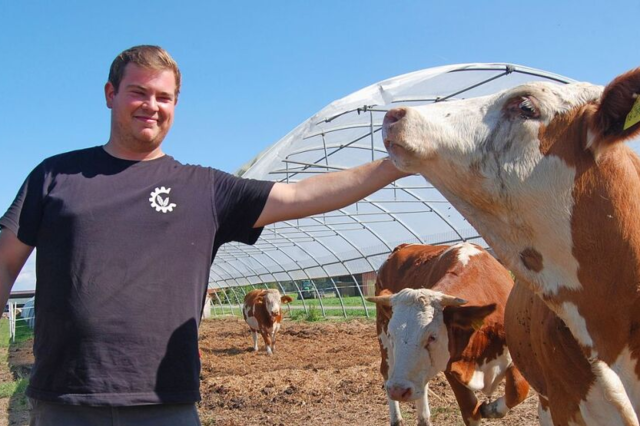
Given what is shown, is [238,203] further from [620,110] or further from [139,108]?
[620,110]

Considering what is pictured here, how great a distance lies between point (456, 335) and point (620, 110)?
3.28 metres

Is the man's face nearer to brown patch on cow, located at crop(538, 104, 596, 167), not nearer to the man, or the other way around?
the man

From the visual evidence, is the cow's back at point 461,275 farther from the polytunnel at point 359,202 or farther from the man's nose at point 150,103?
the man's nose at point 150,103

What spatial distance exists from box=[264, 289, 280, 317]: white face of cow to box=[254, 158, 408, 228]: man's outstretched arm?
1421 centimetres

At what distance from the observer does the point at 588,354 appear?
8.05ft

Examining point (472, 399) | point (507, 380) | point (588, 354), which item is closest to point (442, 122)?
point (588, 354)

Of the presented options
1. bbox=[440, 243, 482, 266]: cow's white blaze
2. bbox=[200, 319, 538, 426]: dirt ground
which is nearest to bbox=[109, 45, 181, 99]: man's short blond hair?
bbox=[440, 243, 482, 266]: cow's white blaze

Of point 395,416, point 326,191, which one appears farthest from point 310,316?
point 326,191

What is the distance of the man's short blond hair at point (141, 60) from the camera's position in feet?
7.81

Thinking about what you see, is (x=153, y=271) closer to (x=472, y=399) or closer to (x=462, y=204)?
(x=462, y=204)

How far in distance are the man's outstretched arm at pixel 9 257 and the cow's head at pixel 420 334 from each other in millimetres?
2998

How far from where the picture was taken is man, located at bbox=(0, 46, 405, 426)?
2.12 m

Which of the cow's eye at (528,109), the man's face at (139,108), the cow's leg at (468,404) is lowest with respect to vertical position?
the cow's leg at (468,404)

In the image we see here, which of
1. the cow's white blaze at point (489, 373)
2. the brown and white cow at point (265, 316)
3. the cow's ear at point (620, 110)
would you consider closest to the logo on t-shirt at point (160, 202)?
the cow's ear at point (620, 110)
